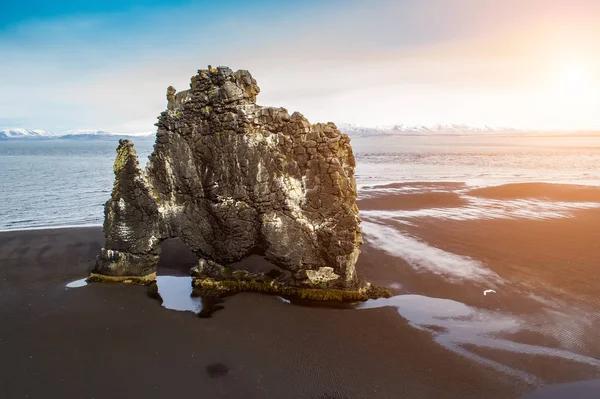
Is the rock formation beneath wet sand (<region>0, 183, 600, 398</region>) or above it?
above

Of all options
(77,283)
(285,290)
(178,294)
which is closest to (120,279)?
(77,283)

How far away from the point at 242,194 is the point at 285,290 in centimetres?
449

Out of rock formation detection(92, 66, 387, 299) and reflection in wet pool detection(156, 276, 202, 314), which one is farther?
rock formation detection(92, 66, 387, 299)

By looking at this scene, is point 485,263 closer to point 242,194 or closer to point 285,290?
point 285,290

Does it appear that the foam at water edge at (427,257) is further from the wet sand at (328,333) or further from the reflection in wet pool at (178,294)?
the reflection in wet pool at (178,294)

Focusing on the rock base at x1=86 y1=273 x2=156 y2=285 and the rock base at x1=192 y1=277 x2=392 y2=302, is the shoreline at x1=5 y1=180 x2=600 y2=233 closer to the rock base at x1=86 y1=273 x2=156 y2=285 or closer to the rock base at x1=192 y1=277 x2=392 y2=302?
the rock base at x1=192 y1=277 x2=392 y2=302

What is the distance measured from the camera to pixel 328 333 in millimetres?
14461

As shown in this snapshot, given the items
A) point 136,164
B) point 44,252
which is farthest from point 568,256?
point 44,252

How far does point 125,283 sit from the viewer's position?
719 inches

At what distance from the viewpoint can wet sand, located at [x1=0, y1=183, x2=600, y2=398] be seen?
38.6 feet

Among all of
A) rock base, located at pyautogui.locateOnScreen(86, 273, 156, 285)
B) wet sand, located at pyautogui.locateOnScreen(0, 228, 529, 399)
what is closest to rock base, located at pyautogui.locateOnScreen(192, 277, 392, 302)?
wet sand, located at pyautogui.locateOnScreen(0, 228, 529, 399)

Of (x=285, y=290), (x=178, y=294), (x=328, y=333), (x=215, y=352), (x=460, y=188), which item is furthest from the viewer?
(x=460, y=188)

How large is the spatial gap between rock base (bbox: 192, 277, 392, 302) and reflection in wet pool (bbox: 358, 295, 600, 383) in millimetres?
452

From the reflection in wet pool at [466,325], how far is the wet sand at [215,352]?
0.51 meters
